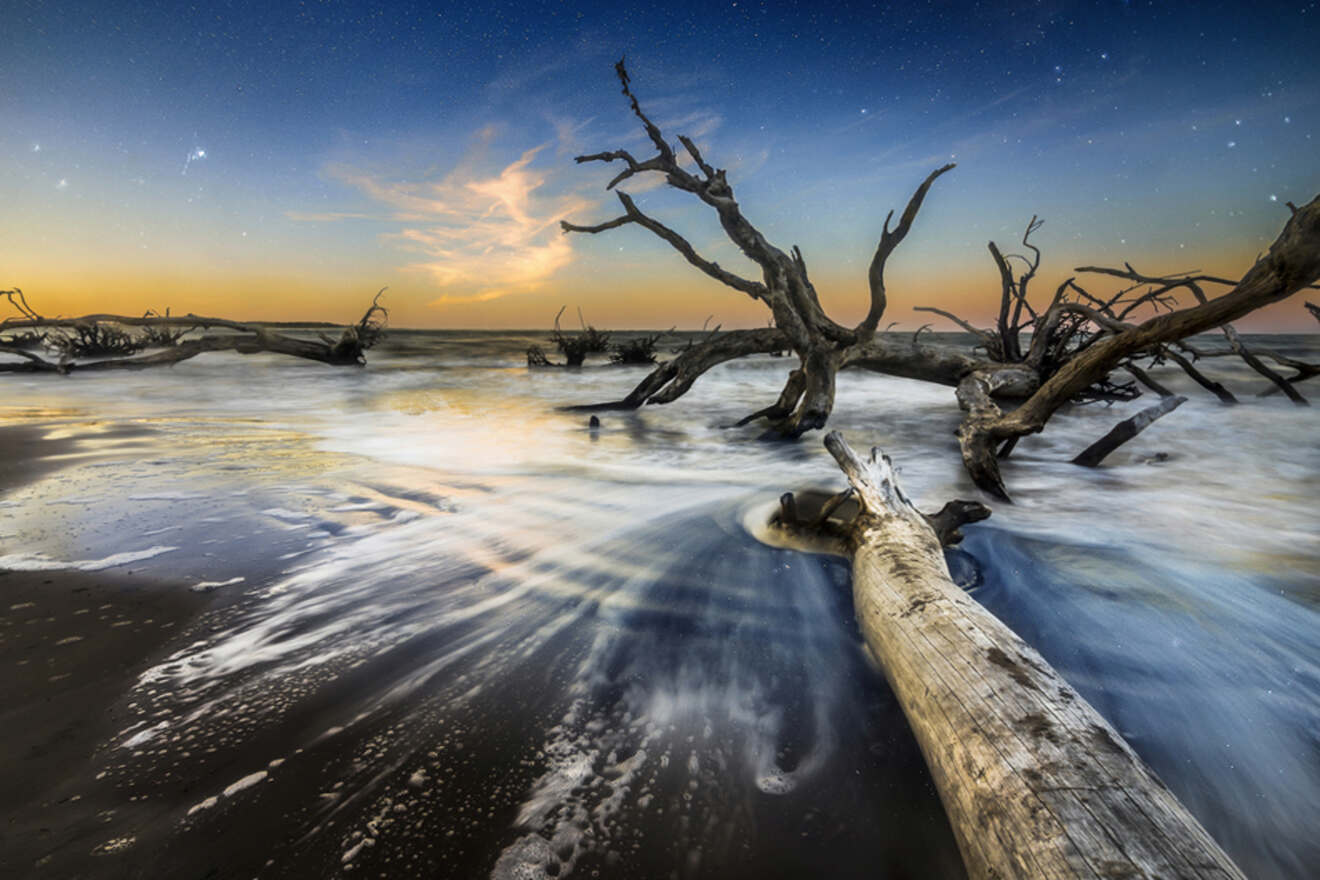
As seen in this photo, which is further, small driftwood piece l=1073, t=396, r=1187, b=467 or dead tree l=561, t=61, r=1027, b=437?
dead tree l=561, t=61, r=1027, b=437

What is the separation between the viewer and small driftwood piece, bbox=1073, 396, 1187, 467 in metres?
4.41

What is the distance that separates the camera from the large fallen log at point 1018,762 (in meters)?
0.81

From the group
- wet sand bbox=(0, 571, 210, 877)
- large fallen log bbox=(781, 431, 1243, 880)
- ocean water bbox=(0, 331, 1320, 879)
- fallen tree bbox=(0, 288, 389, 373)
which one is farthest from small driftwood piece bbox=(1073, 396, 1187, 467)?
fallen tree bbox=(0, 288, 389, 373)

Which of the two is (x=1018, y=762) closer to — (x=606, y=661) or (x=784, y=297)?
(x=606, y=661)

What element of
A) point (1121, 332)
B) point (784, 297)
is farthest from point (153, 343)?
point (1121, 332)

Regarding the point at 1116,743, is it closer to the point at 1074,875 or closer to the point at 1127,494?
the point at 1074,875

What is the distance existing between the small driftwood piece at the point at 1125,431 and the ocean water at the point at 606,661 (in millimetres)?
154

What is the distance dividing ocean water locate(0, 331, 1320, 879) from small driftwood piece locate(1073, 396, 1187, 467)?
6.1 inches

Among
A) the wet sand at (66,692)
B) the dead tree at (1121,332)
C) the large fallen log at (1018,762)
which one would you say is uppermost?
the dead tree at (1121,332)

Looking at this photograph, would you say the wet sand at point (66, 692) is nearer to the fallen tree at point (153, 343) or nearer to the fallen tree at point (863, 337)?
the fallen tree at point (863, 337)

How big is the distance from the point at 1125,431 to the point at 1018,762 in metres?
4.78

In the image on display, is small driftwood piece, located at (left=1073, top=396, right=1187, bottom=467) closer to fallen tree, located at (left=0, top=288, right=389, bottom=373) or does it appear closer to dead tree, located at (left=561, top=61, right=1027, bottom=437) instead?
dead tree, located at (left=561, top=61, right=1027, bottom=437)

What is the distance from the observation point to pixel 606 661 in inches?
72.6

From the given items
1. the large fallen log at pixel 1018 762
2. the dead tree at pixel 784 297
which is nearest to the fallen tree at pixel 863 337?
the dead tree at pixel 784 297
